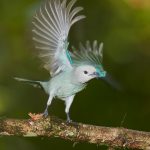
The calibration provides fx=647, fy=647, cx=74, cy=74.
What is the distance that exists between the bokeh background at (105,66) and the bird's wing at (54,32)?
1.03 metres

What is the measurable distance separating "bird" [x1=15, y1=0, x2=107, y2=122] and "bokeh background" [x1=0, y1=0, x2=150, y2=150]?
104 cm

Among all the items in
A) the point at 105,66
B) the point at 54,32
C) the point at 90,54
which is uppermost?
the point at 54,32

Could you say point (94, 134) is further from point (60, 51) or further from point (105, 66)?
point (105, 66)

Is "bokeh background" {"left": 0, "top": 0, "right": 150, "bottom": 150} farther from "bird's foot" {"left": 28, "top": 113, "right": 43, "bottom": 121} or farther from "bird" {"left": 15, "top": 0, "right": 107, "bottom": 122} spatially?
"bird's foot" {"left": 28, "top": 113, "right": 43, "bottom": 121}

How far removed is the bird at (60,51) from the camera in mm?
5891

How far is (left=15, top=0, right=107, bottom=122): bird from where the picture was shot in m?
5.89

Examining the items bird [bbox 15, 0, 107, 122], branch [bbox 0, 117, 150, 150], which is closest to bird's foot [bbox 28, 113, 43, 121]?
branch [bbox 0, 117, 150, 150]

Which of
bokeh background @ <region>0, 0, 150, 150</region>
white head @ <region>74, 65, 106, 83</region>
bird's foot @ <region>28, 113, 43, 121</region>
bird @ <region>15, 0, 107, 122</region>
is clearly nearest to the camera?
bird's foot @ <region>28, 113, 43, 121</region>

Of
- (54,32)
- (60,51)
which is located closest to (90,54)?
(60,51)

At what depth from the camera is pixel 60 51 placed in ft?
19.6

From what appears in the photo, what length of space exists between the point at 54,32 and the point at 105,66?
1941mm

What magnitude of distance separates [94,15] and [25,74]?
1.20 metres

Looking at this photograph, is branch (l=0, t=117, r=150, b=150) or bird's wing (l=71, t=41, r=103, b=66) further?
bird's wing (l=71, t=41, r=103, b=66)

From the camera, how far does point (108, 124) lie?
744cm
